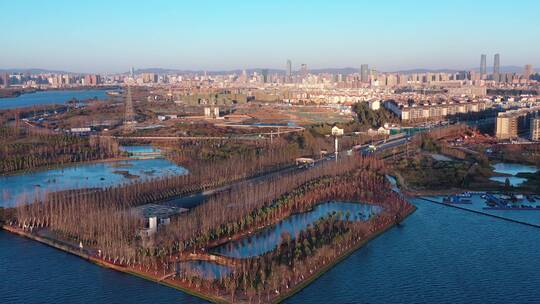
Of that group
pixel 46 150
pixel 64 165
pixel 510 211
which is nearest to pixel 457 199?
pixel 510 211

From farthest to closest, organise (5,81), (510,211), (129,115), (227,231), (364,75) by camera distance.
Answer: (364,75) < (5,81) < (129,115) < (510,211) < (227,231)

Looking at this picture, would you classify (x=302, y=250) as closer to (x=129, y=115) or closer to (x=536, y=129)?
(x=536, y=129)

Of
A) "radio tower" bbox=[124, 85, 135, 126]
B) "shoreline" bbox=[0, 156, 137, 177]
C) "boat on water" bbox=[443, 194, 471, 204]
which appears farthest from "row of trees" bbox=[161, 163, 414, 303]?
"radio tower" bbox=[124, 85, 135, 126]

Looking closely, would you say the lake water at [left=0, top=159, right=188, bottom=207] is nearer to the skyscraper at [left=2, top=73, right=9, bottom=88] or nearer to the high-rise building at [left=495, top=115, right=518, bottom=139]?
the high-rise building at [left=495, top=115, right=518, bottom=139]

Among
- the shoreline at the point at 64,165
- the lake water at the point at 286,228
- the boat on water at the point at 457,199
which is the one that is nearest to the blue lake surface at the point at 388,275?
the lake water at the point at 286,228

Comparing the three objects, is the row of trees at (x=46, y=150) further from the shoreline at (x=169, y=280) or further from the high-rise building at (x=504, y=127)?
the high-rise building at (x=504, y=127)

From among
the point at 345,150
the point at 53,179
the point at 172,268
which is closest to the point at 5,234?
the point at 172,268
